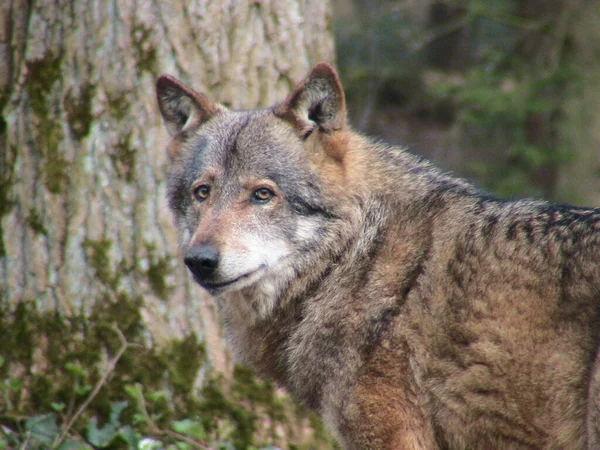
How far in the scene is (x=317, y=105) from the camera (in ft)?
14.3

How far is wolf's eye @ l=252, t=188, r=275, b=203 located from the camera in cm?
429

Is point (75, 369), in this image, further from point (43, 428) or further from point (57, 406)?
point (43, 428)

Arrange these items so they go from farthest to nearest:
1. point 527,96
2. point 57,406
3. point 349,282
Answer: point 527,96
point 57,406
point 349,282

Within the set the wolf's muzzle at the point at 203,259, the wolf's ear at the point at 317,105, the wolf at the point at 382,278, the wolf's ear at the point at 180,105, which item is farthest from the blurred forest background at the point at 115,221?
the wolf's muzzle at the point at 203,259

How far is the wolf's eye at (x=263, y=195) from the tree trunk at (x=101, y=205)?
1.15 m

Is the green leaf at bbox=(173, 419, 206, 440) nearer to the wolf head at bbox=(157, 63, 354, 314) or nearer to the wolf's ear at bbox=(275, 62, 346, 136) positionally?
the wolf head at bbox=(157, 63, 354, 314)

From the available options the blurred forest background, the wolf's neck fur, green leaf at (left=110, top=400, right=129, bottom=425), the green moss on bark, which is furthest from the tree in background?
green leaf at (left=110, top=400, right=129, bottom=425)

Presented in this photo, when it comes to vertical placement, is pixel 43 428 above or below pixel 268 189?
below

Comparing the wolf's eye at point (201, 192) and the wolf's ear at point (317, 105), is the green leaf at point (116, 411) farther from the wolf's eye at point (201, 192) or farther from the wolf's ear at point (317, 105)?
the wolf's ear at point (317, 105)

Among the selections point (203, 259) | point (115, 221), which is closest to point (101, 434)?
point (115, 221)

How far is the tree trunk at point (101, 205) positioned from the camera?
5.17 m


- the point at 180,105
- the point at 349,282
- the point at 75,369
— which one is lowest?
the point at 75,369

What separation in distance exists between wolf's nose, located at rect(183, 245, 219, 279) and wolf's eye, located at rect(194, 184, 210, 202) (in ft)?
1.62

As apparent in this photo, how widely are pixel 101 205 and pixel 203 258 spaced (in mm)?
1529
